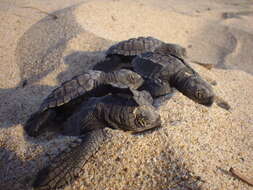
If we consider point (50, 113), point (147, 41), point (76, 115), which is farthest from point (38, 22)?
point (76, 115)

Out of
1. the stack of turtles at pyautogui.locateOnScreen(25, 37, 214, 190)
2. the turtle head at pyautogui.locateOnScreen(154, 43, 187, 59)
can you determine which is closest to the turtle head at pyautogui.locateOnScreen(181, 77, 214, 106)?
the stack of turtles at pyautogui.locateOnScreen(25, 37, 214, 190)

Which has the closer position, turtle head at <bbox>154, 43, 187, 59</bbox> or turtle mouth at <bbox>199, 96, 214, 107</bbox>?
turtle mouth at <bbox>199, 96, 214, 107</bbox>

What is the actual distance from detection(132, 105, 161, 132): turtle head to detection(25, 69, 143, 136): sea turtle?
0.50 m

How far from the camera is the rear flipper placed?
262 centimetres

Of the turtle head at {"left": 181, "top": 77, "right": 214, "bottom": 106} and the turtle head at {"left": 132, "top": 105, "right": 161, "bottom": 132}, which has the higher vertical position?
the turtle head at {"left": 132, "top": 105, "right": 161, "bottom": 132}

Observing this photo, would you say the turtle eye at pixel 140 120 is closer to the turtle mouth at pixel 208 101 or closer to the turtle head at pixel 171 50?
the turtle mouth at pixel 208 101

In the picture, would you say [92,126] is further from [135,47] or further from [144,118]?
[135,47]

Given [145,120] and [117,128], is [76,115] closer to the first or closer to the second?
[117,128]

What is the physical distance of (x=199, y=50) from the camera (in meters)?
6.20

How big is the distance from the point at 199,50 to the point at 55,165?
526cm

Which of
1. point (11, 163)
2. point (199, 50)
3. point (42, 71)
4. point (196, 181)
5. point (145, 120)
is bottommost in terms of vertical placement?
point (199, 50)

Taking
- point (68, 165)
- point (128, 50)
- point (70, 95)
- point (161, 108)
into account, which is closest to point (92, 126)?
point (68, 165)

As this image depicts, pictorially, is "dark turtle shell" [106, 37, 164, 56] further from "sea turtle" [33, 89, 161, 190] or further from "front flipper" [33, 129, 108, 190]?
"front flipper" [33, 129, 108, 190]

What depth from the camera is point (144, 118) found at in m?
2.22
